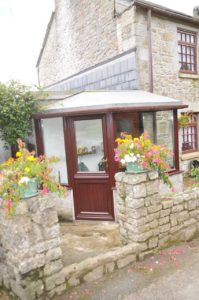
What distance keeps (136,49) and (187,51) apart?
9.31 ft

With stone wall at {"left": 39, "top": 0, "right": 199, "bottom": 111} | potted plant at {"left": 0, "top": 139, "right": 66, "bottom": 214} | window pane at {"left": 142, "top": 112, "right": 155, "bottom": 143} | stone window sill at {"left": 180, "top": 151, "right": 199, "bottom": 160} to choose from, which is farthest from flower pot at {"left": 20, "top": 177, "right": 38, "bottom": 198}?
stone window sill at {"left": 180, "top": 151, "right": 199, "bottom": 160}

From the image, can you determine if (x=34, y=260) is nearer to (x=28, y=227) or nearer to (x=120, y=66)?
(x=28, y=227)

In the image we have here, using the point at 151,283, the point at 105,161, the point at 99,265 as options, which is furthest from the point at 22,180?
the point at 105,161

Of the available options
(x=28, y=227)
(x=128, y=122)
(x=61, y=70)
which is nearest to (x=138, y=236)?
(x=28, y=227)

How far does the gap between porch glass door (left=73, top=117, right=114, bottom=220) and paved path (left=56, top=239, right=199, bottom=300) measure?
2323 millimetres

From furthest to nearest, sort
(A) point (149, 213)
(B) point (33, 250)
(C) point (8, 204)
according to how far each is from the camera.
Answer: (A) point (149, 213)
(B) point (33, 250)
(C) point (8, 204)

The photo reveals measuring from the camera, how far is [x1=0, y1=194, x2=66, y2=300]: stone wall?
3146 millimetres

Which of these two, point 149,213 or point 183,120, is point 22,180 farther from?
point 183,120

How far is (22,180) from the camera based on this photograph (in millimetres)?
3141

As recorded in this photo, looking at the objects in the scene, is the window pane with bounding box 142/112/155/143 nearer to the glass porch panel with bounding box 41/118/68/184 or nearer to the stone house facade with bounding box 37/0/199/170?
the stone house facade with bounding box 37/0/199/170

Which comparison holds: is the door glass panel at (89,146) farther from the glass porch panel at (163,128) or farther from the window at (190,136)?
the window at (190,136)

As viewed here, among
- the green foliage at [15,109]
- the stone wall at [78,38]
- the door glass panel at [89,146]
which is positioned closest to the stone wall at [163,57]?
the stone wall at [78,38]

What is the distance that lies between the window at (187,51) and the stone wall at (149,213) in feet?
21.3

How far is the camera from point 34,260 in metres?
3.21
